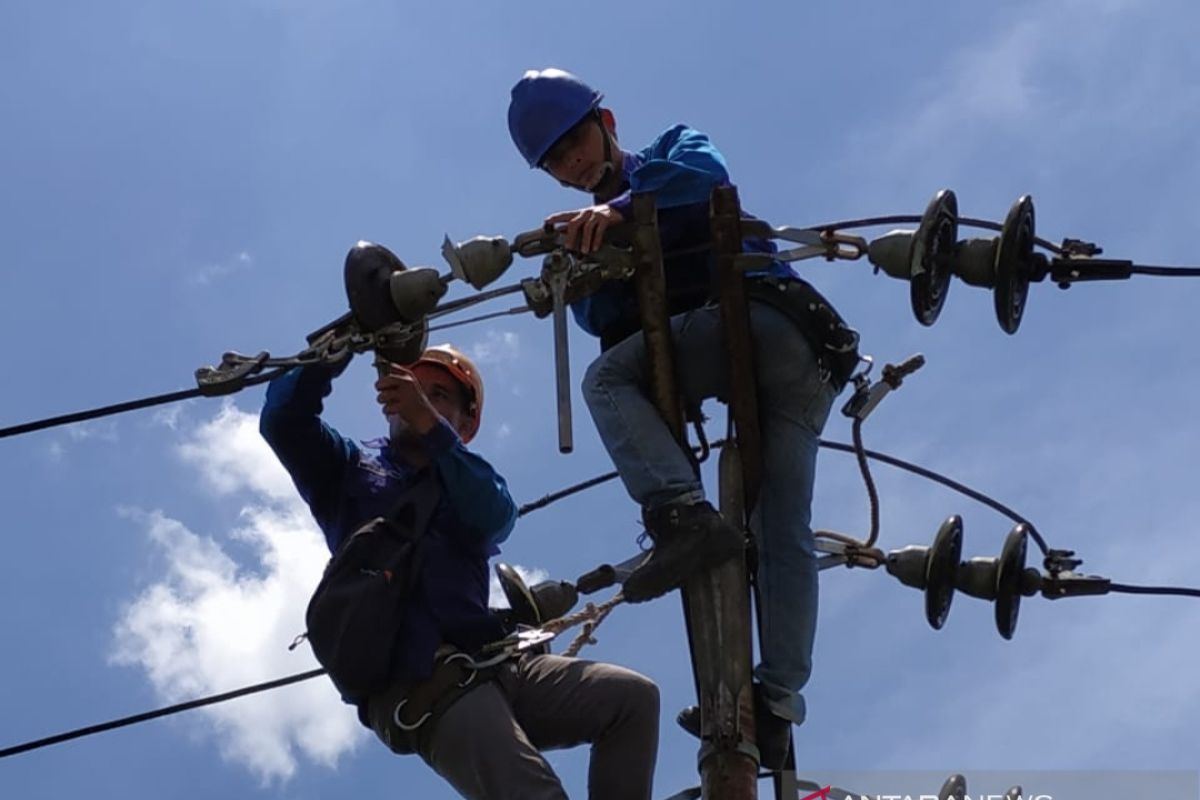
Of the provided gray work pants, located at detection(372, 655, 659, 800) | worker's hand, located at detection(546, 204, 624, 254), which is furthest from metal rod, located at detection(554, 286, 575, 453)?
gray work pants, located at detection(372, 655, 659, 800)

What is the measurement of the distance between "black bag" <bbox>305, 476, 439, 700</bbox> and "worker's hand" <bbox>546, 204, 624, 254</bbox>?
945 mm

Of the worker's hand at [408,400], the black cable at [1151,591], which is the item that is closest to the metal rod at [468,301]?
the worker's hand at [408,400]

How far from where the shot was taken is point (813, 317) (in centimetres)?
586

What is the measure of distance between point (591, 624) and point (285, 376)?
1.27 metres

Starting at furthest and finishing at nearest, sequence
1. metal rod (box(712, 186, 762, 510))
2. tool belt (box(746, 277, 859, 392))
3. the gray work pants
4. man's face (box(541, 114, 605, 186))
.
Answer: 1. man's face (box(541, 114, 605, 186))
2. tool belt (box(746, 277, 859, 392))
3. metal rod (box(712, 186, 762, 510))
4. the gray work pants

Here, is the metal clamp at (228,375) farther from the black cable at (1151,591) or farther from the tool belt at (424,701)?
the black cable at (1151,591)

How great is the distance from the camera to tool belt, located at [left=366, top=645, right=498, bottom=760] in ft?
17.4

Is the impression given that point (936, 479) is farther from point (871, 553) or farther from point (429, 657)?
point (429, 657)

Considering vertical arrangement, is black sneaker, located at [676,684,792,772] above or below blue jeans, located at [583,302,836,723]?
below

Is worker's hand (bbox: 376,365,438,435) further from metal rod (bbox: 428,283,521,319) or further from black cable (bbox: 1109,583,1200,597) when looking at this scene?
black cable (bbox: 1109,583,1200,597)

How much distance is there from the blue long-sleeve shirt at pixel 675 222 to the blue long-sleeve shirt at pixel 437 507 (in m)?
0.72

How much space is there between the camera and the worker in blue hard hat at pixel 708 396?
5.55 metres

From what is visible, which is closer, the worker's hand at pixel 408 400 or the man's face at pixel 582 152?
the worker's hand at pixel 408 400

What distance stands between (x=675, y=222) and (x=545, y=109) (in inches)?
25.4
